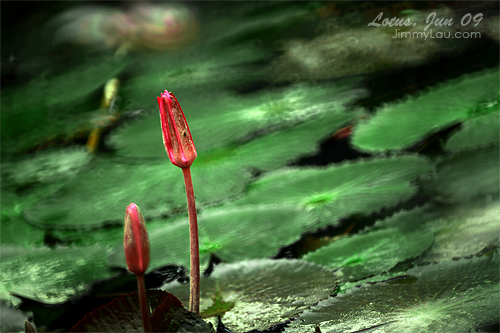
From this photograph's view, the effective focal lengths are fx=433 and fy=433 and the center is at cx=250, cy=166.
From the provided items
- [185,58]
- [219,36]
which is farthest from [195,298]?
[219,36]

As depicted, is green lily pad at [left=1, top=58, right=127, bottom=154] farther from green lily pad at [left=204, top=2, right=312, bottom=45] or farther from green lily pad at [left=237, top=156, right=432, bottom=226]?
green lily pad at [left=237, top=156, right=432, bottom=226]

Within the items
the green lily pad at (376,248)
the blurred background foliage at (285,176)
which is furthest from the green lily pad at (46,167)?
the green lily pad at (376,248)

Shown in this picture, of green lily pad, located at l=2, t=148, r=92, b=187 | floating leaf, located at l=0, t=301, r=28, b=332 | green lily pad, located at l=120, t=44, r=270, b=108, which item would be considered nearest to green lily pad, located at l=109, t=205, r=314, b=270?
floating leaf, located at l=0, t=301, r=28, b=332

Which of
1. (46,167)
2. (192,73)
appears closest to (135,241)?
(46,167)

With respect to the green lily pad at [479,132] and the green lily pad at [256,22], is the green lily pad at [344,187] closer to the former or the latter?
the green lily pad at [479,132]

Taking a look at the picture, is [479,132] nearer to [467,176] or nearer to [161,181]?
[467,176]
